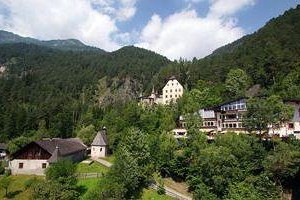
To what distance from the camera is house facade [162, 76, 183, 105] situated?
12938 centimetres

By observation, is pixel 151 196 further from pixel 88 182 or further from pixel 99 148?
pixel 99 148

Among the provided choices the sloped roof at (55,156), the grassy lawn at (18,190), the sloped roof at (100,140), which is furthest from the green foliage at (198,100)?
the grassy lawn at (18,190)

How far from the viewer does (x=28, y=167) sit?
73.4m

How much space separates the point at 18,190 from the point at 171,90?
75915 mm

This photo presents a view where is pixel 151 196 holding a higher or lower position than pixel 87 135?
lower

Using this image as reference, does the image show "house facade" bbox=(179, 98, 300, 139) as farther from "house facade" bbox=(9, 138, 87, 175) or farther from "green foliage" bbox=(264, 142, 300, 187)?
"house facade" bbox=(9, 138, 87, 175)

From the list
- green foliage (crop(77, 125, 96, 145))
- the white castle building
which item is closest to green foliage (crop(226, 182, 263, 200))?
green foliage (crop(77, 125, 96, 145))

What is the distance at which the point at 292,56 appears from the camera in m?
109

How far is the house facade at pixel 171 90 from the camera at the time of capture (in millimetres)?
129375

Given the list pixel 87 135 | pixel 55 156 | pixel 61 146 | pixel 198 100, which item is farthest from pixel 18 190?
pixel 198 100

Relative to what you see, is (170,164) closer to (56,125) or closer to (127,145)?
(127,145)

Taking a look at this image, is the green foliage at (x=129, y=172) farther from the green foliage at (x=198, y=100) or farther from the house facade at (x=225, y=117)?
the green foliage at (x=198, y=100)

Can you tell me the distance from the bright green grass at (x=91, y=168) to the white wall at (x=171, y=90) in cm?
5650

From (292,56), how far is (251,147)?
57.8 meters
